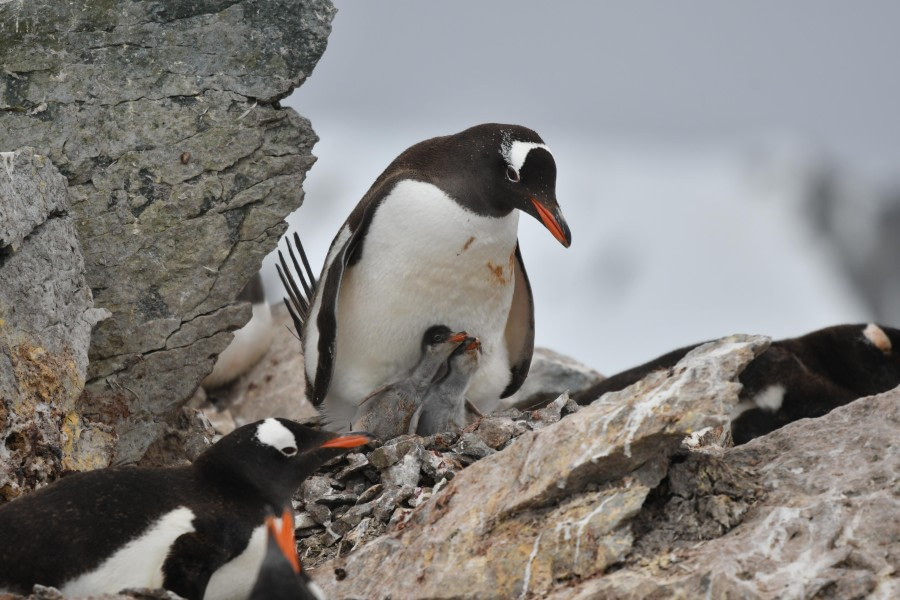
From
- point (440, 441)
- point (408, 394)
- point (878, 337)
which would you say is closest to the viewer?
point (440, 441)

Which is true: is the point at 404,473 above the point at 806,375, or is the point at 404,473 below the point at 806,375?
above

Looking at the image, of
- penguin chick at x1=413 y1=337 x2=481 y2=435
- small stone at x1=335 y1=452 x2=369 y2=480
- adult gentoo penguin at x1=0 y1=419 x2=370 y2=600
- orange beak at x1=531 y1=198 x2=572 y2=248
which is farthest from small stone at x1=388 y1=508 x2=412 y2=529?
orange beak at x1=531 y1=198 x2=572 y2=248

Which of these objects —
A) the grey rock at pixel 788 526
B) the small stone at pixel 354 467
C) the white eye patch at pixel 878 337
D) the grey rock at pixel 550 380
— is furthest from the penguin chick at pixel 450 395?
the white eye patch at pixel 878 337

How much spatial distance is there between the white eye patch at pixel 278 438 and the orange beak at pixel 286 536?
21 cm

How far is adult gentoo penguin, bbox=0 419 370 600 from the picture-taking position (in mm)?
3918

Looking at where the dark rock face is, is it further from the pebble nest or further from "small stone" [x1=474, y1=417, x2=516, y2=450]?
"small stone" [x1=474, y1=417, x2=516, y2=450]

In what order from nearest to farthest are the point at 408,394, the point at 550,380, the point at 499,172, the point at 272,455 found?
the point at 272,455, the point at 499,172, the point at 408,394, the point at 550,380

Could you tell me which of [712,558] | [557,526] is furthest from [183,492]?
[712,558]

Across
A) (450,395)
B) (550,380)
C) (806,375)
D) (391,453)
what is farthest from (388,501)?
(550,380)

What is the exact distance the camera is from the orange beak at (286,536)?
13.0 feet

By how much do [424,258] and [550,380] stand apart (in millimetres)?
3105

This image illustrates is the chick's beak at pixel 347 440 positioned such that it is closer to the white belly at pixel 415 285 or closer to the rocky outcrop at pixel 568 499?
the rocky outcrop at pixel 568 499

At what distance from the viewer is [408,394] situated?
6.20 metres

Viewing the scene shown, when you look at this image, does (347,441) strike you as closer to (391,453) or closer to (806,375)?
(391,453)
